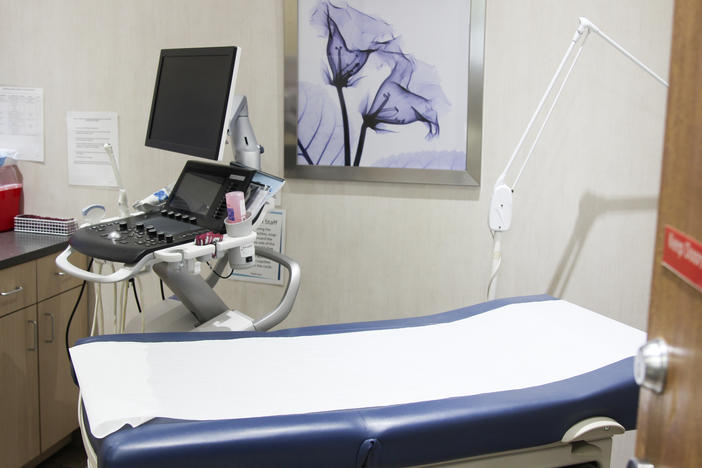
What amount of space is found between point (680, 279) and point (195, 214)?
1466 mm

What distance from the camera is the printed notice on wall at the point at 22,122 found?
2.60m

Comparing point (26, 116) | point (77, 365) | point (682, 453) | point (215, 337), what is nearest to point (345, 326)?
point (215, 337)

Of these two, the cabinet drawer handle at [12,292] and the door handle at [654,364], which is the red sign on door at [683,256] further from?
the cabinet drawer handle at [12,292]

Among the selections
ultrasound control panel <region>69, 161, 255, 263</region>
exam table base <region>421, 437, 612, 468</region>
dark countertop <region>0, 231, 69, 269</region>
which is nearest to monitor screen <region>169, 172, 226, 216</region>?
ultrasound control panel <region>69, 161, 255, 263</region>

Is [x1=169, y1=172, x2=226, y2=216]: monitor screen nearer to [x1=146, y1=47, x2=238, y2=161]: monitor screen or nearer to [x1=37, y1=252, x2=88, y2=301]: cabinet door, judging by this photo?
[x1=146, y1=47, x2=238, y2=161]: monitor screen

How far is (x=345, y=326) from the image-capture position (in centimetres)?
174

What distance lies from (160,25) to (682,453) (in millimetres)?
2344

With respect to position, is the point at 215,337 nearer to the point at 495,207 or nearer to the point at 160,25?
the point at 495,207

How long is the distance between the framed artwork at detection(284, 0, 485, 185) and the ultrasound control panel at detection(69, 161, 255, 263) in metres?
0.52

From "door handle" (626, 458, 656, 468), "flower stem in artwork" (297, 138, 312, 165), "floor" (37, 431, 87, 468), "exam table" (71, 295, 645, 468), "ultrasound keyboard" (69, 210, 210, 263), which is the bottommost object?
"floor" (37, 431, 87, 468)

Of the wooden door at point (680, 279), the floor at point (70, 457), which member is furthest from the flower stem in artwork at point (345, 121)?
the wooden door at point (680, 279)

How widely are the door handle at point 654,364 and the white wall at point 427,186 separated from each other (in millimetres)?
1618

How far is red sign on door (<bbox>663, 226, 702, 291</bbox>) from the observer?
0.54 m

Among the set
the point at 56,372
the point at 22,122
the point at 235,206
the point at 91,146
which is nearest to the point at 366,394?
the point at 235,206
